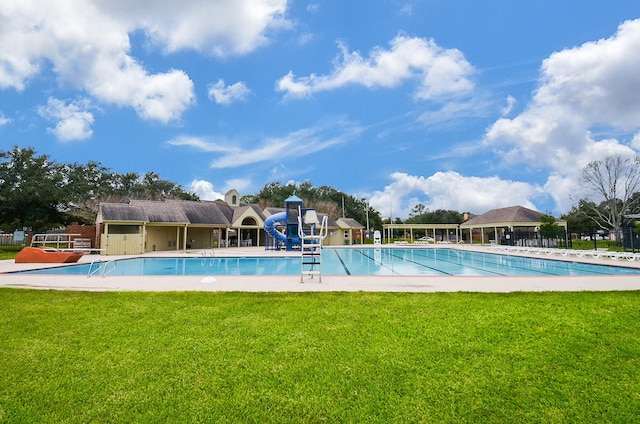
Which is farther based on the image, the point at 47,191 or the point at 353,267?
the point at 47,191

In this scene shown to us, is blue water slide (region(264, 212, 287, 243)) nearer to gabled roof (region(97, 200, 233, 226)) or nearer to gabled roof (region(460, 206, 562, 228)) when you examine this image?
gabled roof (region(97, 200, 233, 226))

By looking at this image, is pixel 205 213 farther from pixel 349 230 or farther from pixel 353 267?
pixel 353 267

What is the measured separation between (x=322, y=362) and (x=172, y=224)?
26382mm

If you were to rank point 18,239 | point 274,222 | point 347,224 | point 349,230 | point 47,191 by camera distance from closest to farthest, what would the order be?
point 274,222, point 18,239, point 47,191, point 347,224, point 349,230

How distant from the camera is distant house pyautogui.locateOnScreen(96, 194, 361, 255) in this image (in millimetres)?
24766

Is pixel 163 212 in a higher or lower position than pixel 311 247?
higher

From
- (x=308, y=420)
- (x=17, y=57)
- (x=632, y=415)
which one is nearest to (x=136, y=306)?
(x=308, y=420)

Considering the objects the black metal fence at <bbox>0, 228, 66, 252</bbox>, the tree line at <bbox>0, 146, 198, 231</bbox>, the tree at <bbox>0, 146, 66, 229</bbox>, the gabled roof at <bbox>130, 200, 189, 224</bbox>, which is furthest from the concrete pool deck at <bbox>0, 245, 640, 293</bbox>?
the tree at <bbox>0, 146, 66, 229</bbox>

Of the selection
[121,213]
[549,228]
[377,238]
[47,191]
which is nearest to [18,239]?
[47,191]

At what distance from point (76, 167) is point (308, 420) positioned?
5017cm

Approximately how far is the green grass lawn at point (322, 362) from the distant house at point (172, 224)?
20.3 metres

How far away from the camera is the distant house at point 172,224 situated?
24766mm

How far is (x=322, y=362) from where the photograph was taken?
4074 mm

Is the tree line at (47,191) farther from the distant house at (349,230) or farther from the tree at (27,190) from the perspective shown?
the distant house at (349,230)
